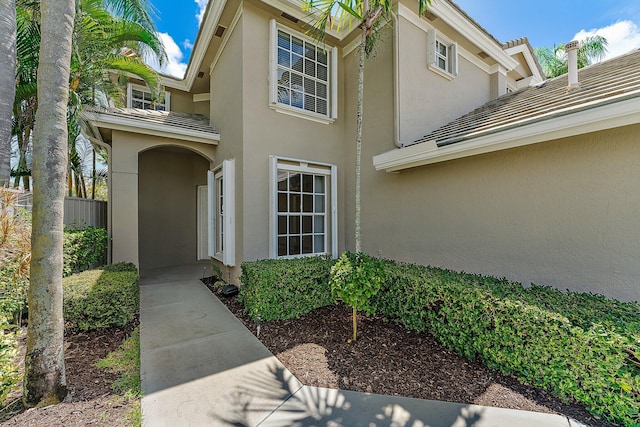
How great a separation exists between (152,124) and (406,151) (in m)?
5.90

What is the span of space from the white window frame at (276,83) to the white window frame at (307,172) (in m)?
1.14

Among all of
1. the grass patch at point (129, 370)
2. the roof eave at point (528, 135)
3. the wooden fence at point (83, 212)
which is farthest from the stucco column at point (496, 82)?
the wooden fence at point (83, 212)

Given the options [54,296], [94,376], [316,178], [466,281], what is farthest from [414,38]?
[94,376]

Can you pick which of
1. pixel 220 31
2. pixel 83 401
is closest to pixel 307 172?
pixel 220 31

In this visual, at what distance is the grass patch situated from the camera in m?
2.65

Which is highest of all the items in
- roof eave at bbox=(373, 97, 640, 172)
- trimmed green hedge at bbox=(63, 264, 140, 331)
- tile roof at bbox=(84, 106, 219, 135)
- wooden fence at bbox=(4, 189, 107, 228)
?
tile roof at bbox=(84, 106, 219, 135)

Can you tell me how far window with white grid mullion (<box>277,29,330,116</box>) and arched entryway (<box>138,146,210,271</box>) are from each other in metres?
4.31

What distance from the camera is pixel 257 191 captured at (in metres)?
6.08

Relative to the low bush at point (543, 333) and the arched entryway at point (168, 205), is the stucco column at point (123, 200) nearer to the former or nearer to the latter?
the arched entryway at point (168, 205)

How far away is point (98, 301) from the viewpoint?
431cm

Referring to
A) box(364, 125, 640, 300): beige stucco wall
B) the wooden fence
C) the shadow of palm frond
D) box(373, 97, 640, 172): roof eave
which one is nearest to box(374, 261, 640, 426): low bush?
box(364, 125, 640, 300): beige stucco wall

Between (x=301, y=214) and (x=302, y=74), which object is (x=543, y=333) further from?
(x=302, y=74)

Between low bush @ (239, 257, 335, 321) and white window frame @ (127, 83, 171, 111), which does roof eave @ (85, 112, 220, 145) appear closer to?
white window frame @ (127, 83, 171, 111)

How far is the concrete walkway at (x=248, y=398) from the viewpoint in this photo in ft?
8.57
